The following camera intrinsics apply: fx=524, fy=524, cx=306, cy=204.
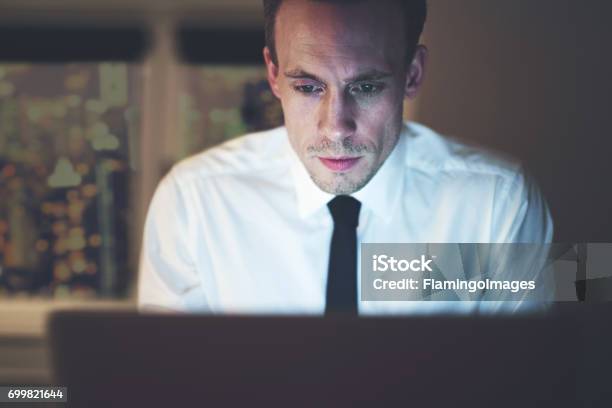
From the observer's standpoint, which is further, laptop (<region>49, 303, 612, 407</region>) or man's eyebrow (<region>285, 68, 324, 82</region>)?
man's eyebrow (<region>285, 68, 324, 82</region>)

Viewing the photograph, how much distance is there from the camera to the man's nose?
107cm

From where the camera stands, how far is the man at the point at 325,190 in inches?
42.4

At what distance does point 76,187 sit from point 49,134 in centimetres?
16

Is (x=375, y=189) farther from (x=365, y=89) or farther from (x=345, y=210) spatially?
(x=365, y=89)

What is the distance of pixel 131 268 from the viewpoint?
50.3 inches

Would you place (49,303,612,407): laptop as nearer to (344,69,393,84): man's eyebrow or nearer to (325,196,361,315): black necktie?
(325,196,361,315): black necktie

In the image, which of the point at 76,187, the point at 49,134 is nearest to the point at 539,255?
the point at 76,187

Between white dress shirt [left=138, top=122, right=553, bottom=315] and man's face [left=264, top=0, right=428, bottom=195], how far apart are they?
0.08 meters

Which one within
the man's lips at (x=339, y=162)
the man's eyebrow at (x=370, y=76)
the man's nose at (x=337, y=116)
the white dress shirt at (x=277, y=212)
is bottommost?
the white dress shirt at (x=277, y=212)

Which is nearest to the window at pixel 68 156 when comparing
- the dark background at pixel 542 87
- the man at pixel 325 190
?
the man at pixel 325 190

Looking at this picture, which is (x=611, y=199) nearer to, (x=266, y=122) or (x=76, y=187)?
(x=266, y=122)

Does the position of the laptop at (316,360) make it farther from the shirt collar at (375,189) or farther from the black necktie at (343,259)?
the shirt collar at (375,189)

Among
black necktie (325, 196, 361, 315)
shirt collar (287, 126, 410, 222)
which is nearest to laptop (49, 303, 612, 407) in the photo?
black necktie (325, 196, 361, 315)

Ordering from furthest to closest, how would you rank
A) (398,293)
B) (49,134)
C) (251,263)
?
1. (49,134)
2. (251,263)
3. (398,293)
